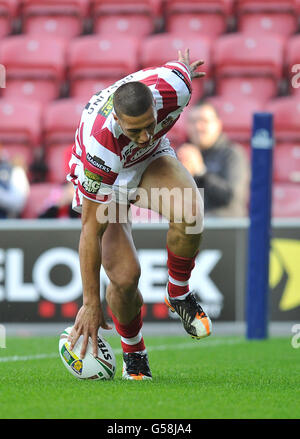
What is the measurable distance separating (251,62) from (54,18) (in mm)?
3033

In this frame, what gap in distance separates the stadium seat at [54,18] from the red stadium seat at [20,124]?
5.84ft

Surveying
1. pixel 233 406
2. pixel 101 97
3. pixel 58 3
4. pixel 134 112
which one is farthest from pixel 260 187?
pixel 58 3

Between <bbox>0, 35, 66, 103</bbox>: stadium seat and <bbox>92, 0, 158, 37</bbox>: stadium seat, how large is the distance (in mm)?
763

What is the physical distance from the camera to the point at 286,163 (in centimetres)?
1109

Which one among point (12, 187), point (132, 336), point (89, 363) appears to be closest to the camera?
point (89, 363)

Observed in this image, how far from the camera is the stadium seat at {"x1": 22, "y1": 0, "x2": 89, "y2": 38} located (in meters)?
13.0

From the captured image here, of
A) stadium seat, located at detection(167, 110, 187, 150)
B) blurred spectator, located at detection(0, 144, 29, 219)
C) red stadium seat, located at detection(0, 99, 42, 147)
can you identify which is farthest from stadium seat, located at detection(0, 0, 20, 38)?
blurred spectator, located at detection(0, 144, 29, 219)

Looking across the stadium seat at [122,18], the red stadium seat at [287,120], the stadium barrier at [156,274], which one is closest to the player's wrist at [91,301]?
the stadium barrier at [156,274]

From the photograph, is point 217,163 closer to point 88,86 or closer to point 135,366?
point 88,86

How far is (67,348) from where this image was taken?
5.11 metres

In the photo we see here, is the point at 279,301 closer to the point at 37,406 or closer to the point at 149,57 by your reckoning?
the point at 149,57

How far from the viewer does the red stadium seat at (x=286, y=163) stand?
36.3 feet
